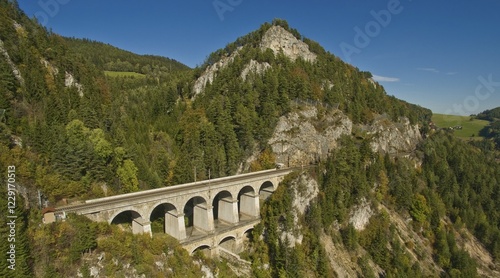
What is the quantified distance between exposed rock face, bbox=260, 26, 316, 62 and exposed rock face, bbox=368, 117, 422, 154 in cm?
3750

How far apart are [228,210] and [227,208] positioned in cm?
44

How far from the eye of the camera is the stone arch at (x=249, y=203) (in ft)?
194

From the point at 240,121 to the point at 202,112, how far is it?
37.0 feet

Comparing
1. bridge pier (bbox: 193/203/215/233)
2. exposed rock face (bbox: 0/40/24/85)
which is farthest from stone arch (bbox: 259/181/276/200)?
exposed rock face (bbox: 0/40/24/85)

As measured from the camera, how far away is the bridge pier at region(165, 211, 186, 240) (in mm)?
A: 46250

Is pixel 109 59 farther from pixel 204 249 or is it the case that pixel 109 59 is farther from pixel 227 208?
pixel 204 249

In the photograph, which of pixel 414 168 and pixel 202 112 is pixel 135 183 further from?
pixel 414 168

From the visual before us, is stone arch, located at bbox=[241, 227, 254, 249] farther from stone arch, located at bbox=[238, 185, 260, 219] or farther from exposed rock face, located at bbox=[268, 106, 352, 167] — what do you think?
exposed rock face, located at bbox=[268, 106, 352, 167]

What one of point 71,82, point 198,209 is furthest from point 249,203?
point 71,82

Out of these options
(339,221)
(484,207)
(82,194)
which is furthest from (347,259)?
(484,207)

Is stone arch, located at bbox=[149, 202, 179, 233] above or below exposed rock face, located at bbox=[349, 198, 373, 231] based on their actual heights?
above

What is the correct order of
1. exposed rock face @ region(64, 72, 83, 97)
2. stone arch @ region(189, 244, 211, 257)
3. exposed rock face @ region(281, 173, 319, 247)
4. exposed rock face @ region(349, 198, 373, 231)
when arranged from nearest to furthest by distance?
stone arch @ region(189, 244, 211, 257)
exposed rock face @ region(281, 173, 319, 247)
exposed rock face @ region(349, 198, 373, 231)
exposed rock face @ region(64, 72, 83, 97)

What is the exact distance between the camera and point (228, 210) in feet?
184

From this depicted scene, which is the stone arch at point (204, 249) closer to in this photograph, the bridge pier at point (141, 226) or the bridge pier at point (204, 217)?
the bridge pier at point (204, 217)
